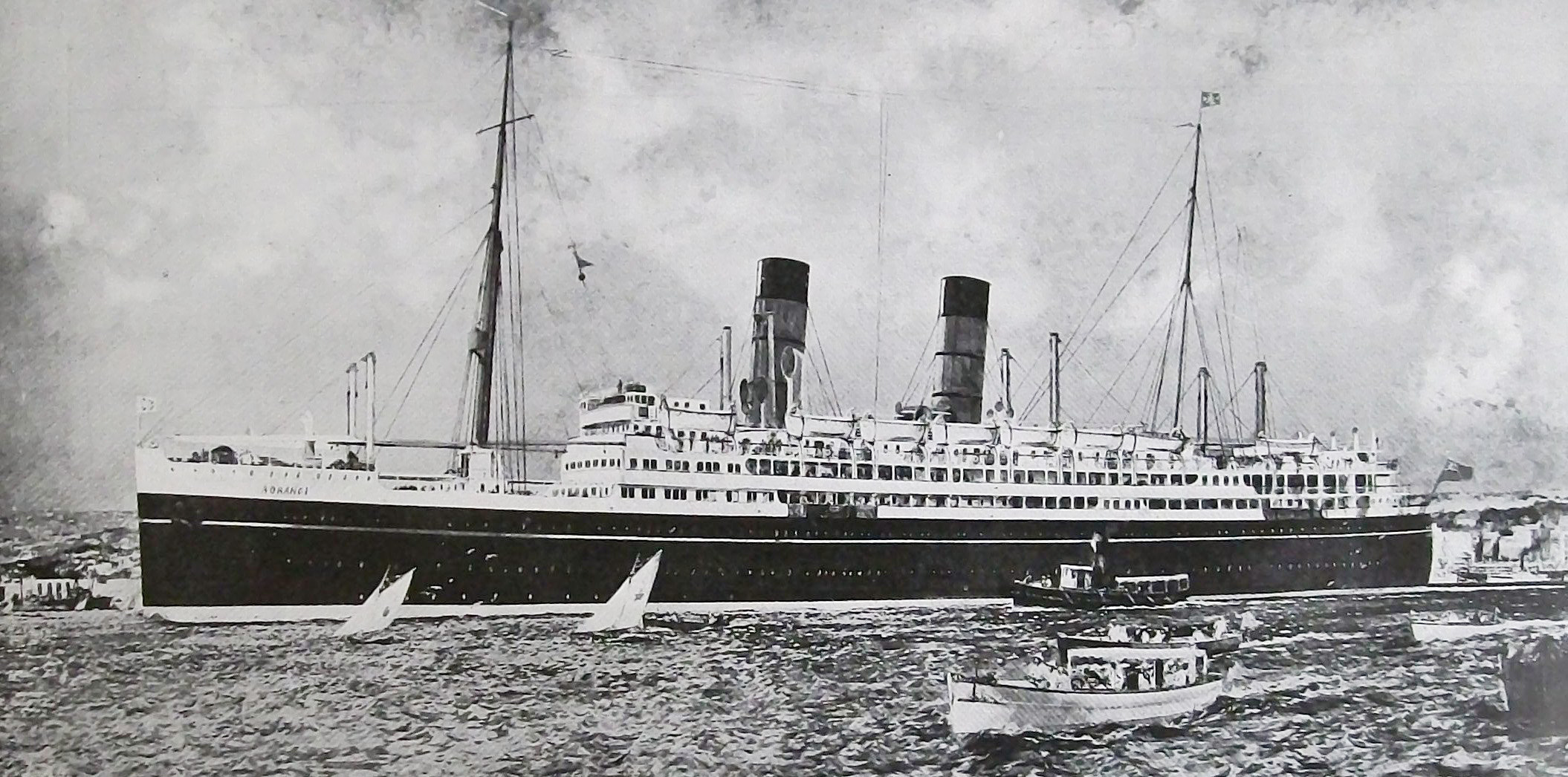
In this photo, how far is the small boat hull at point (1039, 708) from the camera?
489cm

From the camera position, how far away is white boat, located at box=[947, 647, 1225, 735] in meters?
4.91

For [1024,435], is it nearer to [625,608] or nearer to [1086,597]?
[1086,597]

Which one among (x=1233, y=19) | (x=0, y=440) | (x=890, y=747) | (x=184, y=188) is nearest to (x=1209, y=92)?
(x=1233, y=19)

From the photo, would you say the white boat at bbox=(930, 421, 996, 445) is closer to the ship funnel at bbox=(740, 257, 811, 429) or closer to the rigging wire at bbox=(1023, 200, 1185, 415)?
the rigging wire at bbox=(1023, 200, 1185, 415)

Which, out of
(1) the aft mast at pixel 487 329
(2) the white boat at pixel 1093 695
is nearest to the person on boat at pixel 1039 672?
(2) the white boat at pixel 1093 695

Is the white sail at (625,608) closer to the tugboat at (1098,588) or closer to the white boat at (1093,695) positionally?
the white boat at (1093,695)

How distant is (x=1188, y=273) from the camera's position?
5.41 meters

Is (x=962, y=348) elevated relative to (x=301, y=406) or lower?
elevated

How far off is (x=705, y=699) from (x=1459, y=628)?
11.1ft

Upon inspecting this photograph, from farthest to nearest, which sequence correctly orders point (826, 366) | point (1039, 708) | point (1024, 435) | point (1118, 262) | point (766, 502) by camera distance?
1. point (1024, 435)
2. point (1118, 262)
3. point (766, 502)
4. point (826, 366)
5. point (1039, 708)

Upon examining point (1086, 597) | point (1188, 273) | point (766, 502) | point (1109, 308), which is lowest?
point (1086, 597)

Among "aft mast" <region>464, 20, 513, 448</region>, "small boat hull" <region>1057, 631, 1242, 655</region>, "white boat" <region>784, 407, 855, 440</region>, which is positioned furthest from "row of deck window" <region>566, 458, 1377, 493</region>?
"aft mast" <region>464, 20, 513, 448</region>

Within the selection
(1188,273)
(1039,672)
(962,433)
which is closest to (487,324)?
(962,433)

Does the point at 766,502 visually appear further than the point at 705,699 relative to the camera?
Yes
